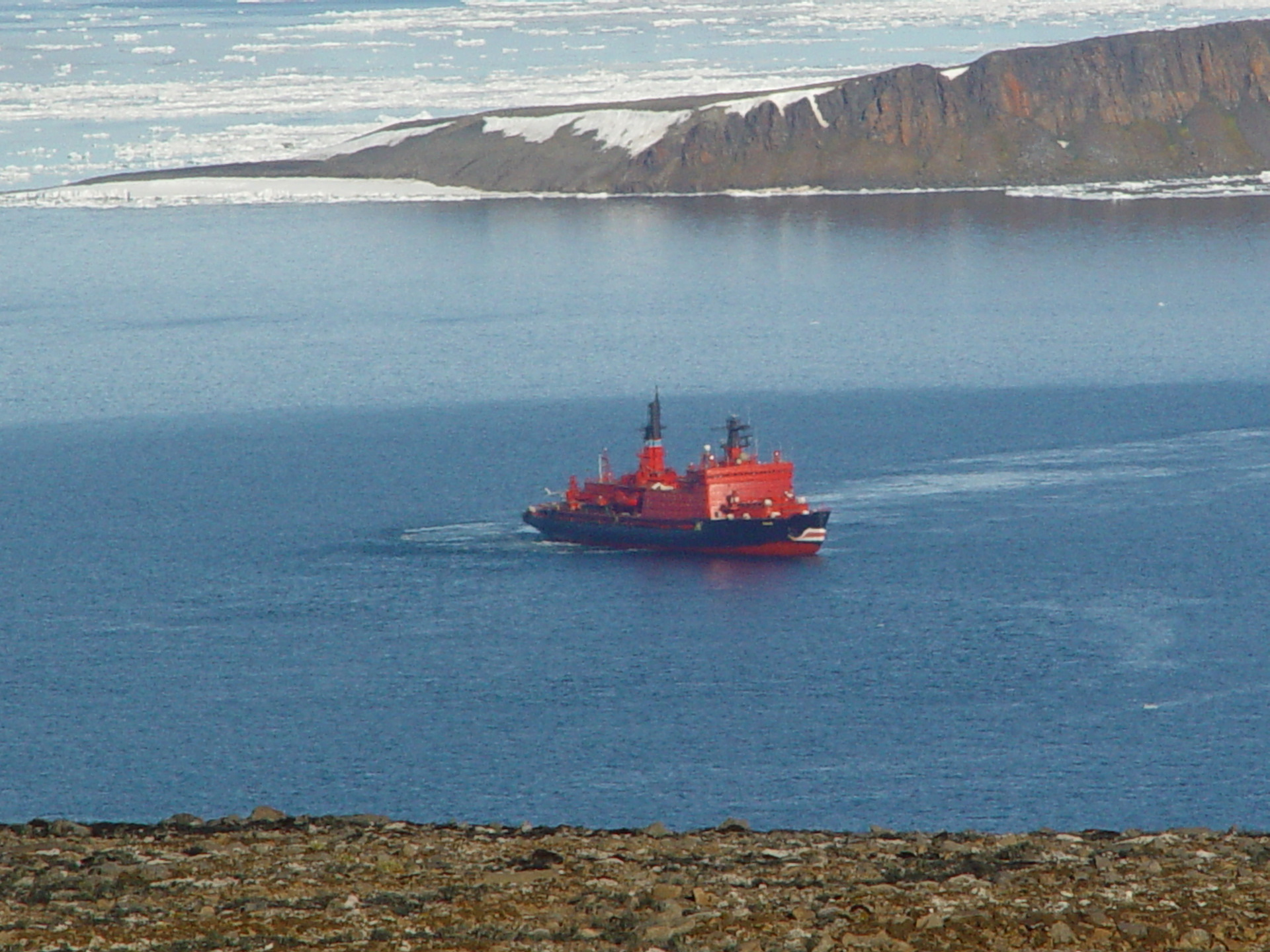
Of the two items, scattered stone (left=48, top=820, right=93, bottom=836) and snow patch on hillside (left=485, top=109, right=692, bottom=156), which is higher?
snow patch on hillside (left=485, top=109, right=692, bottom=156)

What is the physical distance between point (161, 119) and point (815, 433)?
106 m

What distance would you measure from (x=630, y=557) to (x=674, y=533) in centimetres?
160

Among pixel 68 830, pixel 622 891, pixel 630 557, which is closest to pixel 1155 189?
pixel 630 557

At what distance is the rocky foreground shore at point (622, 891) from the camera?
1634 cm

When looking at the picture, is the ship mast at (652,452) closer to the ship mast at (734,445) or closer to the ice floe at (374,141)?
the ship mast at (734,445)

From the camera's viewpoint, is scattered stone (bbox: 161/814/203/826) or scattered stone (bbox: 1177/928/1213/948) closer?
scattered stone (bbox: 1177/928/1213/948)

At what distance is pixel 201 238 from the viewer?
150750 mm

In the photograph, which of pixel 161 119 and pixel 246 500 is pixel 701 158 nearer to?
pixel 161 119

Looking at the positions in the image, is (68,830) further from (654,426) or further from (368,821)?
(654,426)

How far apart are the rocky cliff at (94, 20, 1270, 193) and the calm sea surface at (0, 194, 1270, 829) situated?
130 ft

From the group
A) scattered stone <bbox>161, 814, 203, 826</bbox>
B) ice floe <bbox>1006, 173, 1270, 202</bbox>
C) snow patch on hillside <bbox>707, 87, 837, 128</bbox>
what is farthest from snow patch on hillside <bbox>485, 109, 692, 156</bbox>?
scattered stone <bbox>161, 814, 203, 826</bbox>

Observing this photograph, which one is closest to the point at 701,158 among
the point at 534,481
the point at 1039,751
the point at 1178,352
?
the point at 1178,352

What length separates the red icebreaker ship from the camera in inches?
2584

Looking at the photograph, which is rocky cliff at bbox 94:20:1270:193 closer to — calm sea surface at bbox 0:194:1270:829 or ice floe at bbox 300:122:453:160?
ice floe at bbox 300:122:453:160
